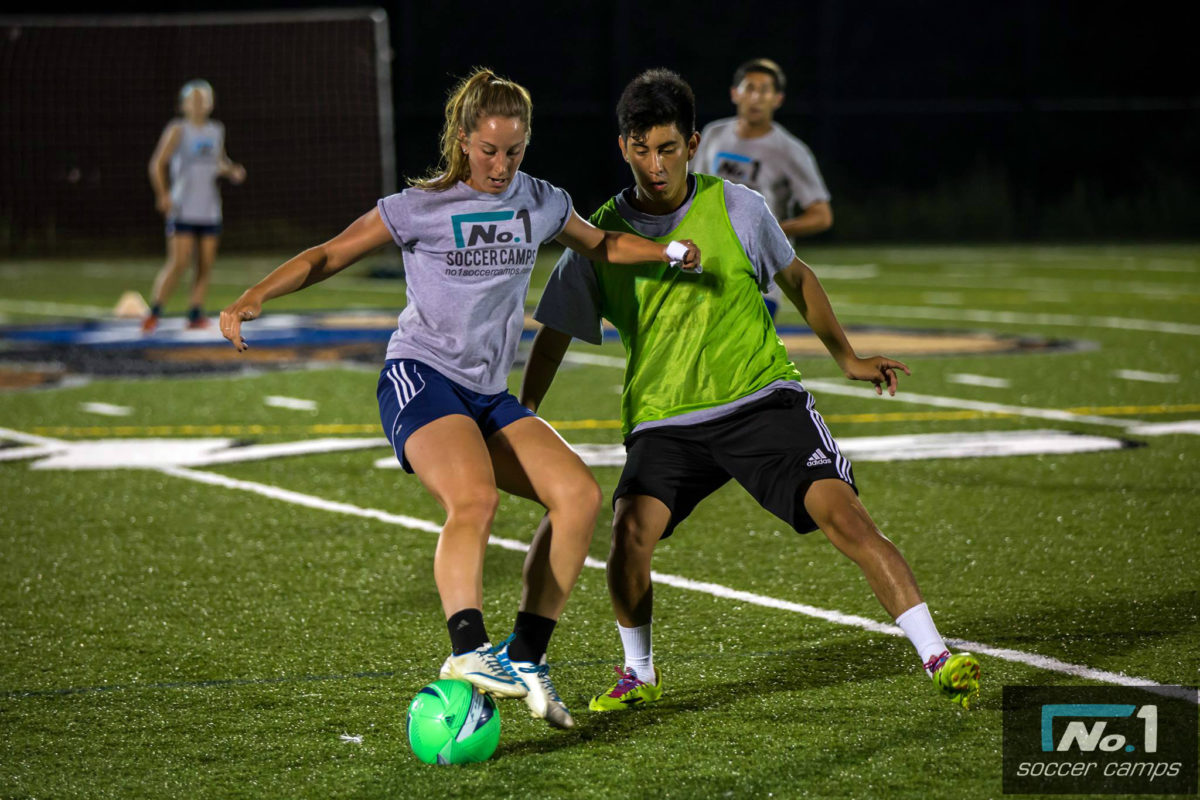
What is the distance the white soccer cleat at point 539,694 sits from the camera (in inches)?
186

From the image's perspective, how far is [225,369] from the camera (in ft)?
46.4

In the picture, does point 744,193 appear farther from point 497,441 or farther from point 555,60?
point 555,60

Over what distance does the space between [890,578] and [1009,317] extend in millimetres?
13750

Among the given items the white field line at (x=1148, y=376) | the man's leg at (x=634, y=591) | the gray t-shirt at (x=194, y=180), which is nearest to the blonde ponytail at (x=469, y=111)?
Result: the man's leg at (x=634, y=591)

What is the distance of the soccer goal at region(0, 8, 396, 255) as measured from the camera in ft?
90.3

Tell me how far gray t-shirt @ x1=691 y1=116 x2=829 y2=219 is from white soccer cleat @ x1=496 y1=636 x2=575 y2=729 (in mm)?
5572

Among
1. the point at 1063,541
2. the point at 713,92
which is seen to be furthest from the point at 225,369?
the point at 713,92

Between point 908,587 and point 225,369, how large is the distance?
10020 mm

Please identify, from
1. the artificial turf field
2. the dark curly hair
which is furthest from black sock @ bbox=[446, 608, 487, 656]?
the dark curly hair

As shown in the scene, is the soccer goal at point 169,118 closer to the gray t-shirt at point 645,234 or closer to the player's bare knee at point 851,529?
the gray t-shirt at point 645,234

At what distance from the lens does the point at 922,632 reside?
16.0ft

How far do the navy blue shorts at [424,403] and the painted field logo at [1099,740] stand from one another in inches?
65.9

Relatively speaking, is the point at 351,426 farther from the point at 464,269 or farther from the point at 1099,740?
the point at 1099,740

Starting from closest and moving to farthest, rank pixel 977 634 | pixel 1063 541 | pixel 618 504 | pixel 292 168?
pixel 618 504 < pixel 977 634 < pixel 1063 541 < pixel 292 168
